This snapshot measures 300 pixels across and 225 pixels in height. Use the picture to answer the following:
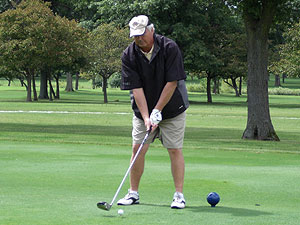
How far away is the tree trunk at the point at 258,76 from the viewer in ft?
72.8

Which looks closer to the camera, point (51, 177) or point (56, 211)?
point (56, 211)

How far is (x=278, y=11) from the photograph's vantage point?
23656 mm

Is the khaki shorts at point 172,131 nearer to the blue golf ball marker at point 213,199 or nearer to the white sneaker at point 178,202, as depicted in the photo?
the white sneaker at point 178,202

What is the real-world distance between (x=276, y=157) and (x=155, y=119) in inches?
296

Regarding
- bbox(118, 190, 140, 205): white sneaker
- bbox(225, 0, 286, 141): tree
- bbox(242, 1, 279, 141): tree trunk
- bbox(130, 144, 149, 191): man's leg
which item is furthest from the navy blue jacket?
bbox(242, 1, 279, 141): tree trunk

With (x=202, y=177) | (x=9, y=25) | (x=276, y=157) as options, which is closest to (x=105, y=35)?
(x=9, y=25)

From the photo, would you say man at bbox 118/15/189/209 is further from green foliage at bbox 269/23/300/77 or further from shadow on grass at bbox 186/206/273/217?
green foliage at bbox 269/23/300/77

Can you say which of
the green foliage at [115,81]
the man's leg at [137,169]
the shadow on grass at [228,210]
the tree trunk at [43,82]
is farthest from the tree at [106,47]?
the shadow on grass at [228,210]

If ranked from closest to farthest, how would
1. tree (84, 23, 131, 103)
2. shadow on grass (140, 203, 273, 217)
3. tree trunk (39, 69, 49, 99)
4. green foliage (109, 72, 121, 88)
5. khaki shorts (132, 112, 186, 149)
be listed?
shadow on grass (140, 203, 273, 217)
khaki shorts (132, 112, 186, 149)
tree (84, 23, 131, 103)
tree trunk (39, 69, 49, 99)
green foliage (109, 72, 121, 88)

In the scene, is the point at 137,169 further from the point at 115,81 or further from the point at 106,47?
the point at 115,81

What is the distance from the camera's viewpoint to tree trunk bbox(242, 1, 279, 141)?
2220 cm

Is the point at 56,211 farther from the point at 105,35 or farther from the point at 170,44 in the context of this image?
the point at 105,35

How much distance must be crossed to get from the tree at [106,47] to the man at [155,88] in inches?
2111

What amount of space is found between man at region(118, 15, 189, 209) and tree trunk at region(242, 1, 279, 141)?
581 inches
